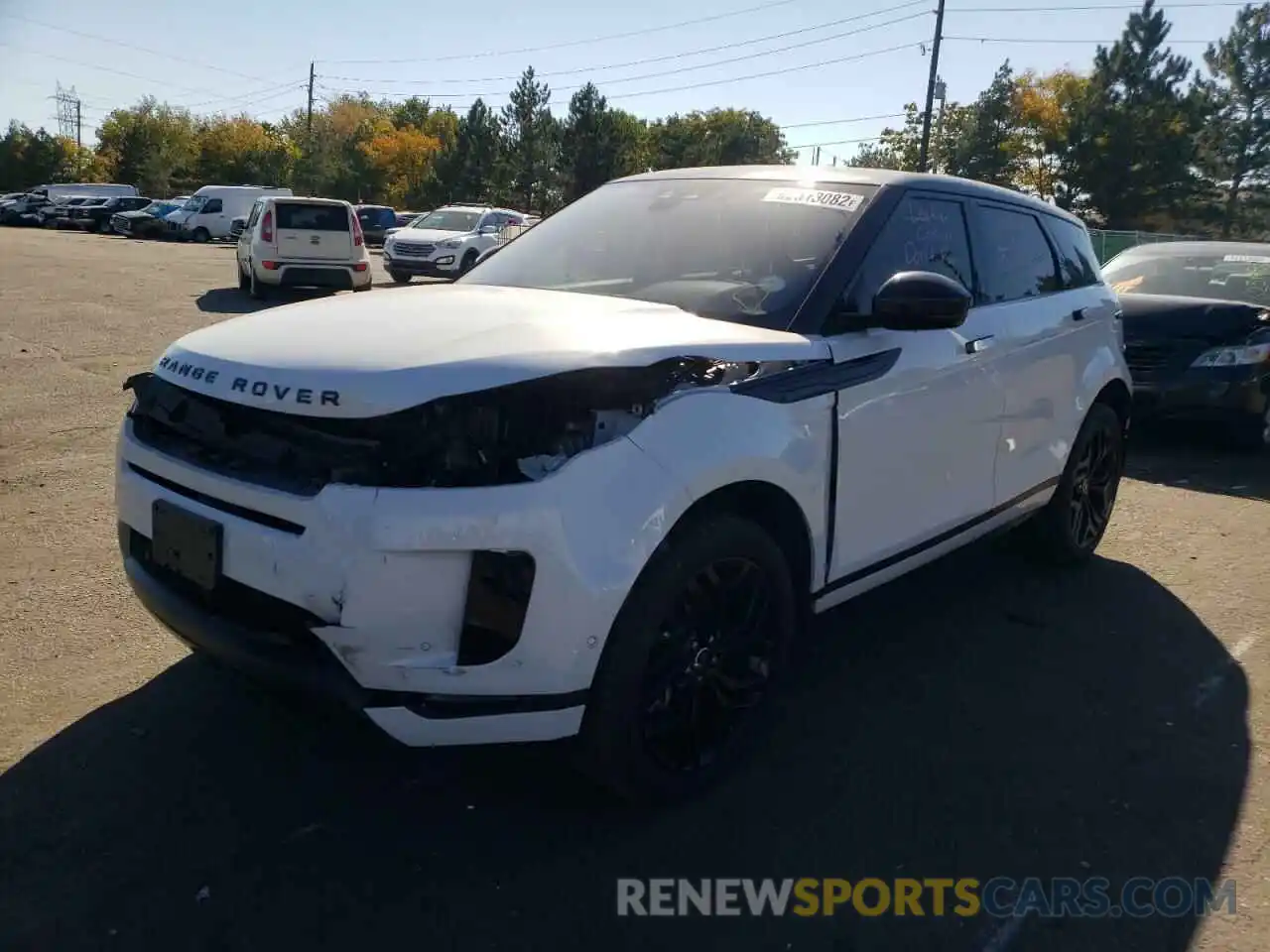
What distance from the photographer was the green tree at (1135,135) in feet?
168

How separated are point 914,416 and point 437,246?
63.9 ft

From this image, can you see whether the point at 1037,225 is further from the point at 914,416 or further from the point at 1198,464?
the point at 1198,464

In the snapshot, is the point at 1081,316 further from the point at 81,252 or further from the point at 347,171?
the point at 347,171

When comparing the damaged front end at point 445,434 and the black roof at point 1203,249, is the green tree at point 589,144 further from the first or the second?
the damaged front end at point 445,434

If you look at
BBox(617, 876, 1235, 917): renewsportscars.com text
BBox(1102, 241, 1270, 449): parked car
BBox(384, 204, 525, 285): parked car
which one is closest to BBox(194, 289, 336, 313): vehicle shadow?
BBox(384, 204, 525, 285): parked car

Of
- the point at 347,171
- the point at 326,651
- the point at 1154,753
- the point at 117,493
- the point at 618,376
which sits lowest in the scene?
the point at 1154,753

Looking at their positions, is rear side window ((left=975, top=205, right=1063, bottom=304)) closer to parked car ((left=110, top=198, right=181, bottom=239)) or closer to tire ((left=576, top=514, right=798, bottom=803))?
tire ((left=576, top=514, right=798, bottom=803))

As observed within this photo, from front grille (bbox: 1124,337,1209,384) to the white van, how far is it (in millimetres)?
36272

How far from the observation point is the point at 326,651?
2389 millimetres

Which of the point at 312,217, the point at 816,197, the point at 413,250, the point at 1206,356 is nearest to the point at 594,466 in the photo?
the point at 816,197

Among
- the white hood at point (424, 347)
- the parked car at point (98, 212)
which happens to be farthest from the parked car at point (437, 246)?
the parked car at point (98, 212)

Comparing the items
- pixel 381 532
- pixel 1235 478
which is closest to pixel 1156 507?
pixel 1235 478

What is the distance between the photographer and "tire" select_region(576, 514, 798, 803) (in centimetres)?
254

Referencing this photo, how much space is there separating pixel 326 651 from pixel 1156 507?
5.59 meters
